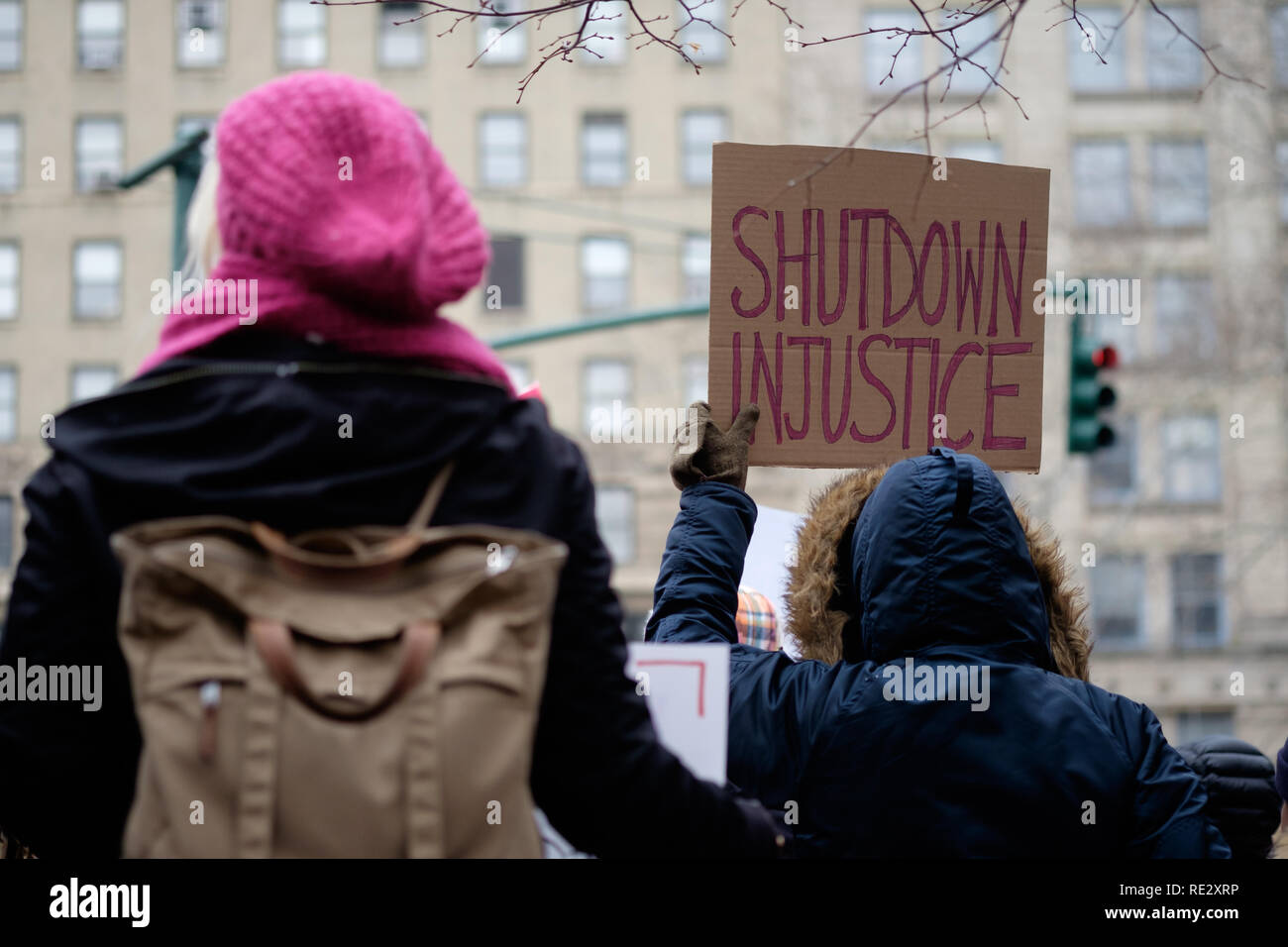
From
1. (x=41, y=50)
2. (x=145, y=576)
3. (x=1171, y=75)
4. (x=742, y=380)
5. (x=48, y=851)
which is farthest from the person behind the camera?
(x=41, y=50)

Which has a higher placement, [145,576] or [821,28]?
[821,28]

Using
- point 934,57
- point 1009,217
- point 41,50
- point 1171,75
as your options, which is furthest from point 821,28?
point 1009,217

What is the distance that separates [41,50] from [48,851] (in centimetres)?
3364

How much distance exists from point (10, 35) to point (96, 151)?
3238mm

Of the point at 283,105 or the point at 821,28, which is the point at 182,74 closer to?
the point at 821,28

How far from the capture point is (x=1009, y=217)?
3162mm

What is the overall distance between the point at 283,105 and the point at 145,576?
0.59 meters

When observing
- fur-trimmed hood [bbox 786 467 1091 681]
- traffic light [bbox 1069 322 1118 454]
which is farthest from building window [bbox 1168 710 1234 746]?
fur-trimmed hood [bbox 786 467 1091 681]

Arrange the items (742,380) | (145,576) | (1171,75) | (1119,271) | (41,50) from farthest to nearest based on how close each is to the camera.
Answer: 1. (41,50)
2. (1171,75)
3. (1119,271)
4. (742,380)
5. (145,576)

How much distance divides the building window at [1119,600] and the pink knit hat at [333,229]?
30.0m

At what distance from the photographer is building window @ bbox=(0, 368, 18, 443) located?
30859mm

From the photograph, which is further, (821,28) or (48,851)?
(821,28)

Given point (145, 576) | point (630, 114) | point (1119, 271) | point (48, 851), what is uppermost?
point (630, 114)

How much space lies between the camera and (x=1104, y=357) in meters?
11.5
